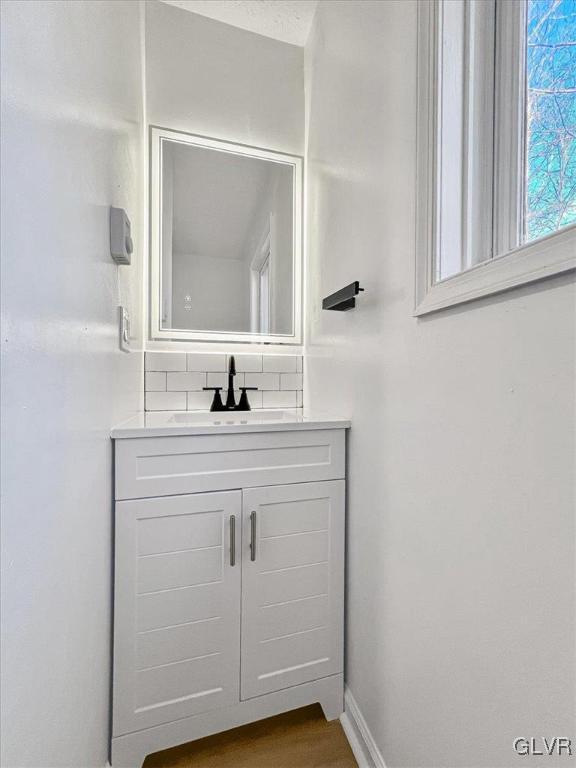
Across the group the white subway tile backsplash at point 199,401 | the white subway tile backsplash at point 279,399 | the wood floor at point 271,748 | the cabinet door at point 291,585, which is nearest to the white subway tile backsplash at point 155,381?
the white subway tile backsplash at point 199,401

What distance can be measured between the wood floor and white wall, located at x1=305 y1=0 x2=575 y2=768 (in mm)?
178

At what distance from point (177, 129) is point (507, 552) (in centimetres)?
197

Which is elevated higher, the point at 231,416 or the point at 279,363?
the point at 279,363

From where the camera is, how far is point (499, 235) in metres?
0.70

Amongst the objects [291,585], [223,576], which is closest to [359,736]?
[291,585]

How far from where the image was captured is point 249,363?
66.6 inches

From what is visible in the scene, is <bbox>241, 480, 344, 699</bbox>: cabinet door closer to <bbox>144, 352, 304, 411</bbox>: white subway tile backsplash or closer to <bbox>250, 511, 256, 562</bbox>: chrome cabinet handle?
<bbox>250, 511, 256, 562</bbox>: chrome cabinet handle

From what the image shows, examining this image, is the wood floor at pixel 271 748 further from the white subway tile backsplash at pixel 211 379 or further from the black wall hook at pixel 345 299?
the black wall hook at pixel 345 299

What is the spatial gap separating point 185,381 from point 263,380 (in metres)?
0.36

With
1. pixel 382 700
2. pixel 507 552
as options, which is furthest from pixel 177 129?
pixel 382 700

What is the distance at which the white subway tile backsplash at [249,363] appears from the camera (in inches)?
66.1

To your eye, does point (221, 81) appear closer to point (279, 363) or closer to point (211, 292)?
point (211, 292)

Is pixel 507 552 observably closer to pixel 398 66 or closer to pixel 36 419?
pixel 36 419

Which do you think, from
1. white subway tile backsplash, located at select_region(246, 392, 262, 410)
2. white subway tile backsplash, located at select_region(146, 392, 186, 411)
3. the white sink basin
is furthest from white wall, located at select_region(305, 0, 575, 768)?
white subway tile backsplash, located at select_region(146, 392, 186, 411)
